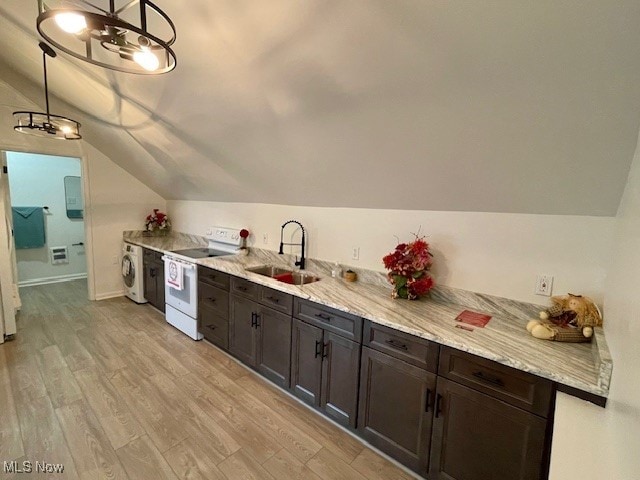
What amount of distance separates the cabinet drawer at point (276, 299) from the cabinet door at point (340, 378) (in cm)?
38

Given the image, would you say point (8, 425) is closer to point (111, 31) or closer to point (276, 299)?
point (276, 299)

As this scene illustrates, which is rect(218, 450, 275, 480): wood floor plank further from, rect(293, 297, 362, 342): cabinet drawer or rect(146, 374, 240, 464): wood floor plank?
rect(293, 297, 362, 342): cabinet drawer

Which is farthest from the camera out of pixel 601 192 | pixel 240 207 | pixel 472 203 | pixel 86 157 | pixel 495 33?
pixel 86 157

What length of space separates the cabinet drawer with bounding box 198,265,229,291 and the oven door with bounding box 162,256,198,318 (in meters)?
0.08

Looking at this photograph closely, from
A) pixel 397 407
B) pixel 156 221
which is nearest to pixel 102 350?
pixel 156 221

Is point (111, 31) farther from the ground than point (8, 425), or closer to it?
farther from the ground

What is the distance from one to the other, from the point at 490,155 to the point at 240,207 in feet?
9.05

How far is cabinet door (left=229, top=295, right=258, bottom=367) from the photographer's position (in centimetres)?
252

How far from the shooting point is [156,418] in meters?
2.01

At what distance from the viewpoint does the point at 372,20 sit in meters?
1.17

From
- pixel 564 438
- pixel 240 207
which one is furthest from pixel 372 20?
pixel 240 207

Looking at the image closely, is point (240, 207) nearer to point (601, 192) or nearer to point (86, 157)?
point (86, 157)

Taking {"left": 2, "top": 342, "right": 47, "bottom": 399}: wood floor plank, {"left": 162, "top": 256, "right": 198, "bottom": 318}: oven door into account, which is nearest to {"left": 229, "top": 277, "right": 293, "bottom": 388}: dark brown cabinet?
{"left": 162, "top": 256, "right": 198, "bottom": 318}: oven door

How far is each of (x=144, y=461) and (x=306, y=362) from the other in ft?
3.56
